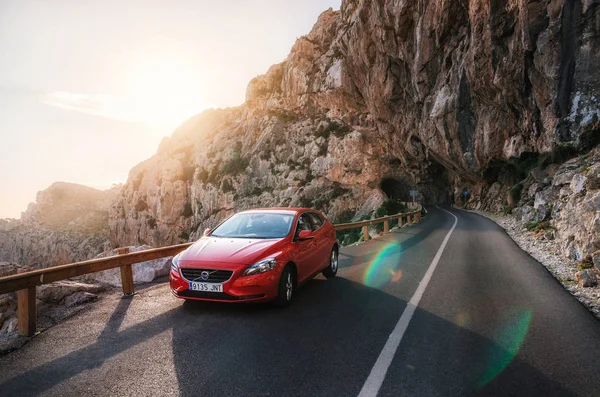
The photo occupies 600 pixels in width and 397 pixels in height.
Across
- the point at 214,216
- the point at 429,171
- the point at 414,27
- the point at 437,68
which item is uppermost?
the point at 414,27

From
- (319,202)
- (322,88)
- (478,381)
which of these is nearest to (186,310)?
(478,381)

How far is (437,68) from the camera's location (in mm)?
29281

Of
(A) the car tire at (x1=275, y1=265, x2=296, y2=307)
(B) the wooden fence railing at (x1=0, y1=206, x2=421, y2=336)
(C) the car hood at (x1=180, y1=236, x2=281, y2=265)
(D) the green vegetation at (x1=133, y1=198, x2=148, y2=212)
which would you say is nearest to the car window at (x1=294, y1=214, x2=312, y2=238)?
(C) the car hood at (x1=180, y1=236, x2=281, y2=265)

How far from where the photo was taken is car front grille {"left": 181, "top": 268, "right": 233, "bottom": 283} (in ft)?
15.8

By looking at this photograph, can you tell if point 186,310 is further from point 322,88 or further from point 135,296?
point 322,88

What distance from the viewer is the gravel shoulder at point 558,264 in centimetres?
554

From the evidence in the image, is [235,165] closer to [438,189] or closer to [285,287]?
[438,189]

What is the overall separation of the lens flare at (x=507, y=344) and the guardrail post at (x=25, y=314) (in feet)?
17.6

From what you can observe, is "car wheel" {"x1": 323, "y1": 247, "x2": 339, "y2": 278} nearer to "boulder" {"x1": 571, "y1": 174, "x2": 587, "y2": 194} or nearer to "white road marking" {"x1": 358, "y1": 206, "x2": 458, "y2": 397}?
"white road marking" {"x1": 358, "y1": 206, "x2": 458, "y2": 397}

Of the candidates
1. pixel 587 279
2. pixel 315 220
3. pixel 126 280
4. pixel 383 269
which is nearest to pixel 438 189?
pixel 383 269

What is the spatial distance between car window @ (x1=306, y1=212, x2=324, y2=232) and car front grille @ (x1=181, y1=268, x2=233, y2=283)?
8.46 feet

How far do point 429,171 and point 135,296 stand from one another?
155 feet

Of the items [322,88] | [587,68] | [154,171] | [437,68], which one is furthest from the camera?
[154,171]

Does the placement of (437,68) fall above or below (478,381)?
above
